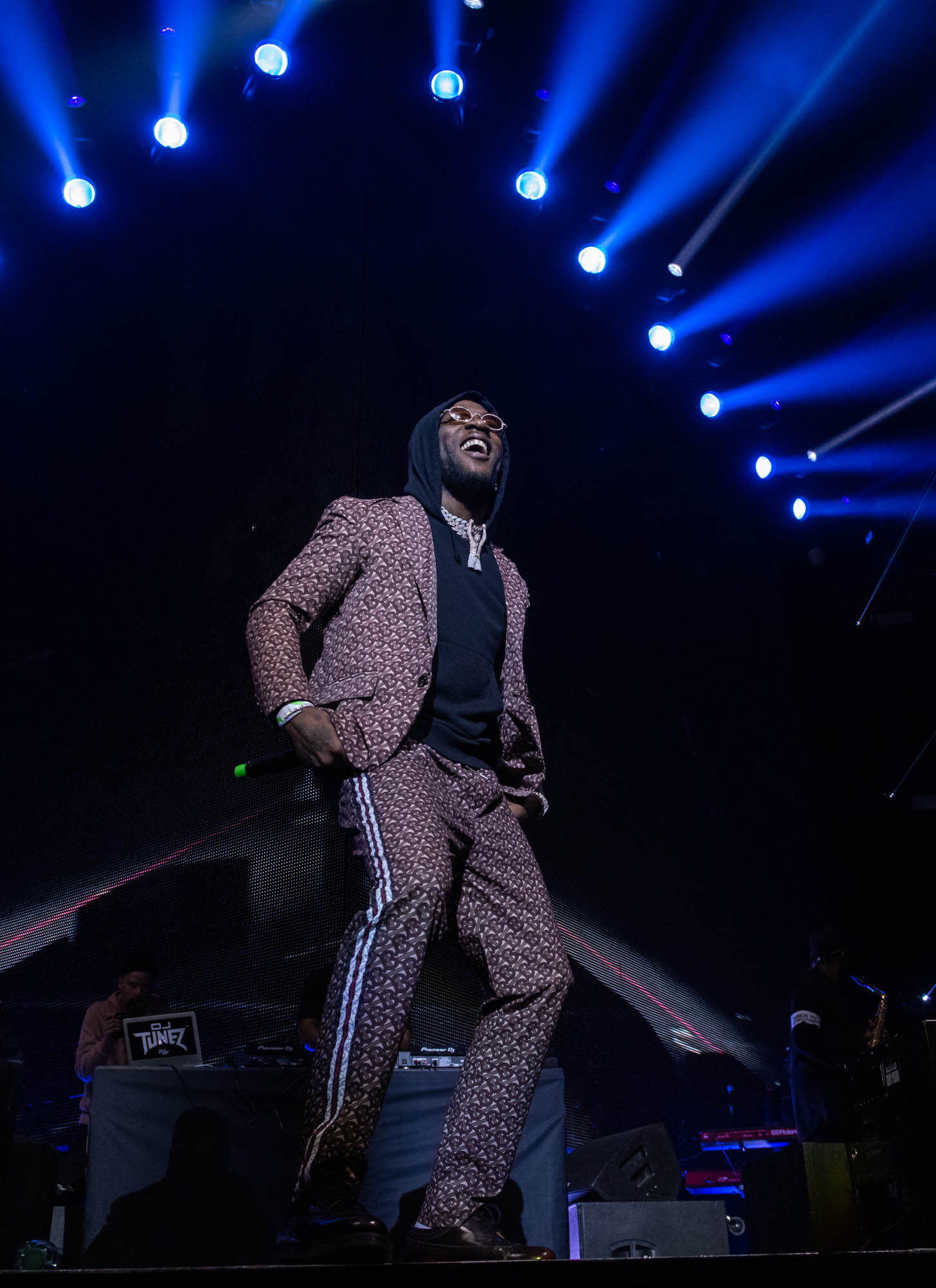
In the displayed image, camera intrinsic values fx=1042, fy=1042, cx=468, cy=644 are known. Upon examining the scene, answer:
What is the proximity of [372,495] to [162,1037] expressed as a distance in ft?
8.65

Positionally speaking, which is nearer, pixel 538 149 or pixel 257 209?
pixel 257 209

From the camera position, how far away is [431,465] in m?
2.80

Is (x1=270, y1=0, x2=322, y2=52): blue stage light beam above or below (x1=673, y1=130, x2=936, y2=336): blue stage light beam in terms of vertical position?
above

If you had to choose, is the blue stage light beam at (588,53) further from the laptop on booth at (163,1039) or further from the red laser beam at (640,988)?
the laptop on booth at (163,1039)

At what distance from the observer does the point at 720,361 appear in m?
7.33

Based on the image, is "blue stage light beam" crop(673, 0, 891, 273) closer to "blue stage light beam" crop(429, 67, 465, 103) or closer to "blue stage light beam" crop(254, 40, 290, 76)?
"blue stage light beam" crop(429, 67, 465, 103)

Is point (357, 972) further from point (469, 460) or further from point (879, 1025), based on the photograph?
point (879, 1025)

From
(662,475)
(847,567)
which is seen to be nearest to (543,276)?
(662,475)

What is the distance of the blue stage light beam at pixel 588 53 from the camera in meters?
5.73

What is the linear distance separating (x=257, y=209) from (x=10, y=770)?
3.23 m

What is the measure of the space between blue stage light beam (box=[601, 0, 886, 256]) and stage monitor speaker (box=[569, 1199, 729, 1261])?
18.2ft

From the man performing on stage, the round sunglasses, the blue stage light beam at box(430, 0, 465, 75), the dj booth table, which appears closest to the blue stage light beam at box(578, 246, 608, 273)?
the blue stage light beam at box(430, 0, 465, 75)

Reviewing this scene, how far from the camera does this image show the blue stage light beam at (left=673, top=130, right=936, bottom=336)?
6.37 metres

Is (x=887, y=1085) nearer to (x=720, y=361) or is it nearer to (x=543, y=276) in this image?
(x=543, y=276)
